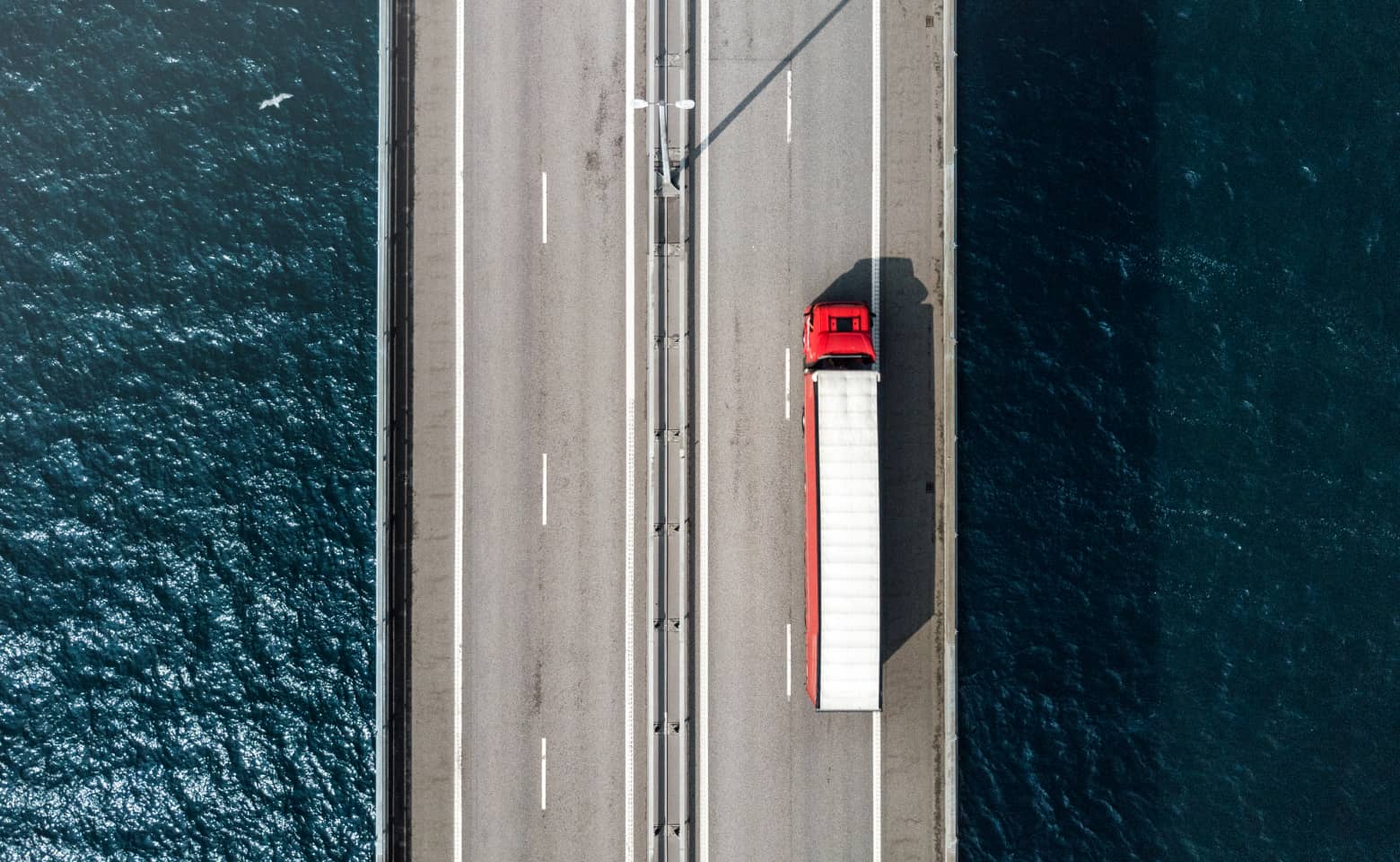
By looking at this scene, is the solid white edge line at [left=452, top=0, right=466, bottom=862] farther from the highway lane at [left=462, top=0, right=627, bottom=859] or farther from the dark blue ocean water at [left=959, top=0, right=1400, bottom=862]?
the dark blue ocean water at [left=959, top=0, right=1400, bottom=862]

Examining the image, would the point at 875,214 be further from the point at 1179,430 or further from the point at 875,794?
the point at 875,794

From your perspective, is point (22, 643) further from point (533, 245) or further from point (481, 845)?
point (533, 245)

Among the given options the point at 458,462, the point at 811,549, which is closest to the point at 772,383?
the point at 811,549

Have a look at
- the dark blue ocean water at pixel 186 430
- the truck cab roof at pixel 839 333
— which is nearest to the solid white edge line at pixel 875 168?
the truck cab roof at pixel 839 333

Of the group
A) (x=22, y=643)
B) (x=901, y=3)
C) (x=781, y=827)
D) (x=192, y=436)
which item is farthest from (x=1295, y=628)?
(x=22, y=643)

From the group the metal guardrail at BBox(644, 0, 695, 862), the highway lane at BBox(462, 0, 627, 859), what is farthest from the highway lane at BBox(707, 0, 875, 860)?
the highway lane at BBox(462, 0, 627, 859)
